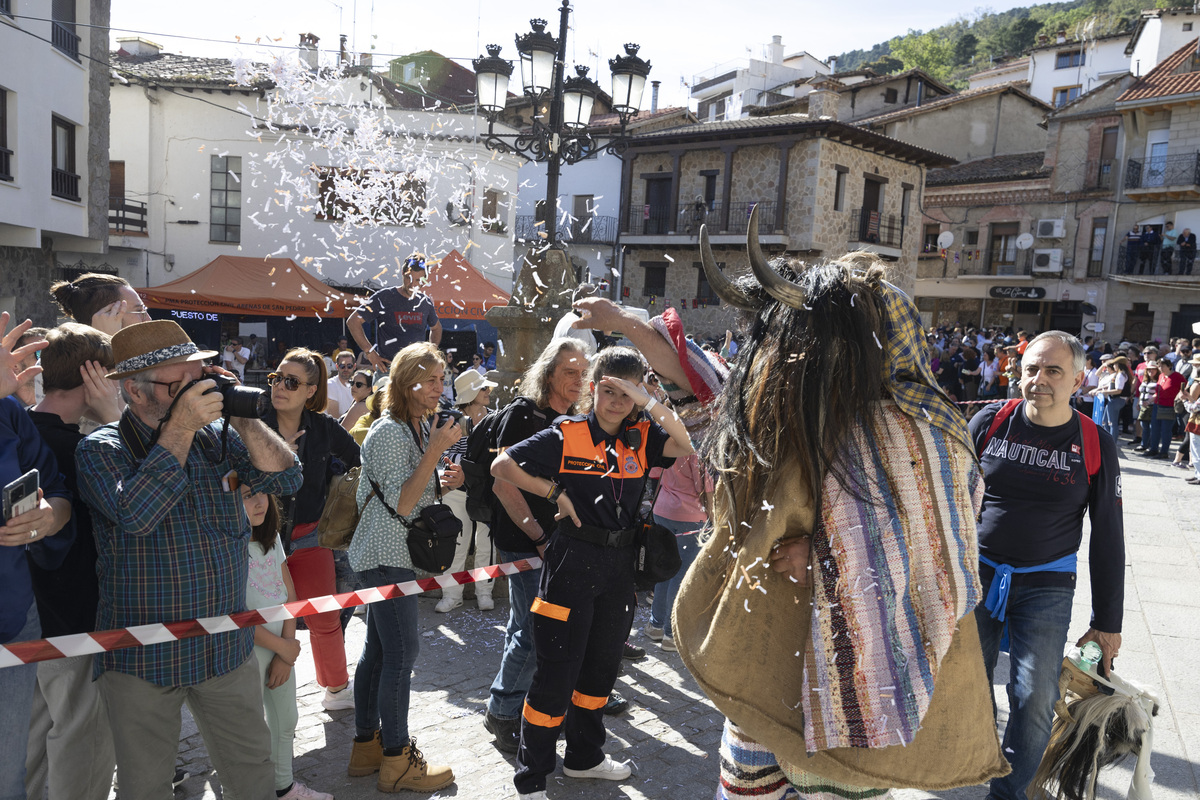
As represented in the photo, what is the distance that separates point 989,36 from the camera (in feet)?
196

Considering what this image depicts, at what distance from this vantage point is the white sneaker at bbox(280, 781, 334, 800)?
3174 mm

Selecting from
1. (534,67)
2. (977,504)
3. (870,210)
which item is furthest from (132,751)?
(870,210)

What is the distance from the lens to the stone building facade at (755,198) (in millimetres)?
26250

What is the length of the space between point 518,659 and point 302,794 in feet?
3.29

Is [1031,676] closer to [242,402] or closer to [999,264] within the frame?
[242,402]

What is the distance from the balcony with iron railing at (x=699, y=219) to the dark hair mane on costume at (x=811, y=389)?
25.0m

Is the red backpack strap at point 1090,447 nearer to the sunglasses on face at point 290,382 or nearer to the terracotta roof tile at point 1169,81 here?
the sunglasses on face at point 290,382

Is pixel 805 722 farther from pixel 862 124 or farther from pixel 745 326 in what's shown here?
pixel 862 124

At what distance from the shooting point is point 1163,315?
25.9 meters

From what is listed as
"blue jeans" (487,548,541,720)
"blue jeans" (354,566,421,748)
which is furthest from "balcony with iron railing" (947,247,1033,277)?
"blue jeans" (354,566,421,748)

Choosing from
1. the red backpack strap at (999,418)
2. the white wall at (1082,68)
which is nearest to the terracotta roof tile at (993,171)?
the white wall at (1082,68)

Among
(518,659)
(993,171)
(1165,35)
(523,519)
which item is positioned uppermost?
(1165,35)

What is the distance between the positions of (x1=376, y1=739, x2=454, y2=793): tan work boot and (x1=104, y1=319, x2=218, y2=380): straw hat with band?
1.82 m

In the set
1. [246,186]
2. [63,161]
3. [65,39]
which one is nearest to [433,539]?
[63,161]
